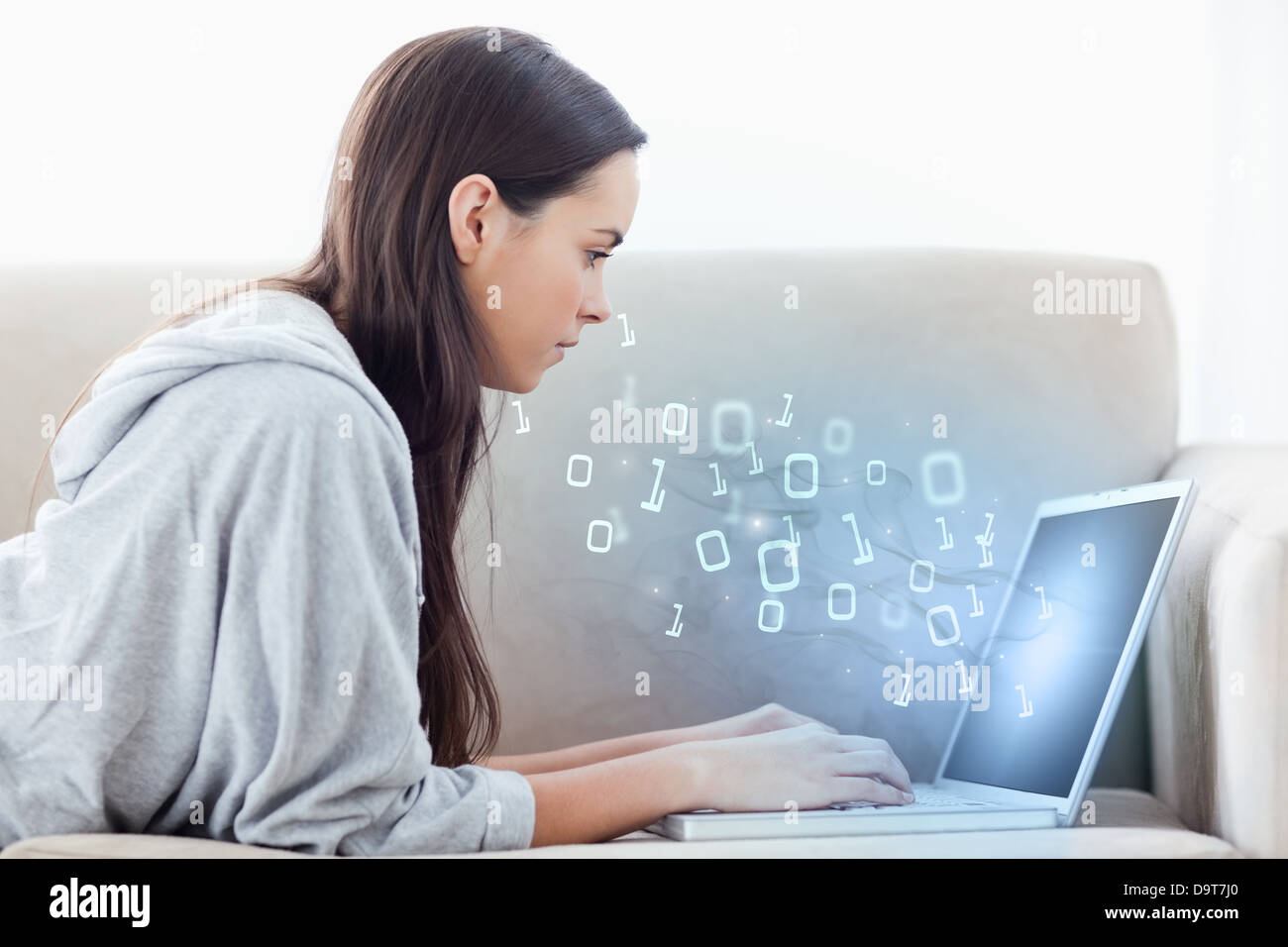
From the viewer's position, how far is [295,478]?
2.30ft

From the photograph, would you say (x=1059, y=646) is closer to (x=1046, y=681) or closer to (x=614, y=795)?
(x=1046, y=681)

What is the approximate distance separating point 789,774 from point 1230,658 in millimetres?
356

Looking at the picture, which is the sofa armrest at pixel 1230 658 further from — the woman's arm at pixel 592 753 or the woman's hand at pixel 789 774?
the woman's arm at pixel 592 753

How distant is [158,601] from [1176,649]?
35.2 inches

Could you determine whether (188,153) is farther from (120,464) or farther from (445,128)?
(120,464)

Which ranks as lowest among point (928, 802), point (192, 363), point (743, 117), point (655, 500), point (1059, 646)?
point (928, 802)

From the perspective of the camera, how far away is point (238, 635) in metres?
0.71

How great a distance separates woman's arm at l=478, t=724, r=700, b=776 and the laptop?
0.58 feet

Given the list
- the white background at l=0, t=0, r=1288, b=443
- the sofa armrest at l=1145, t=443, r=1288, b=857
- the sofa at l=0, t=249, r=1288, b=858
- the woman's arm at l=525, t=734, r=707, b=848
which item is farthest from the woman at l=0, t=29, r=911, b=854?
the white background at l=0, t=0, r=1288, b=443

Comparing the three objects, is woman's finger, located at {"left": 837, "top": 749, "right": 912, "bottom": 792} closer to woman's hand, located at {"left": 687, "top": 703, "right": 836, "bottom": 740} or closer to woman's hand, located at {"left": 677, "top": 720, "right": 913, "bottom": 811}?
woman's hand, located at {"left": 677, "top": 720, "right": 913, "bottom": 811}

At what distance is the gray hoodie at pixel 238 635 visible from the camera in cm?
71

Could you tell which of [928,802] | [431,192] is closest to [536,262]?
[431,192]

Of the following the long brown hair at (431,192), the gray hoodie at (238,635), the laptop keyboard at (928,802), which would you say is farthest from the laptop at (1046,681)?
the long brown hair at (431,192)
